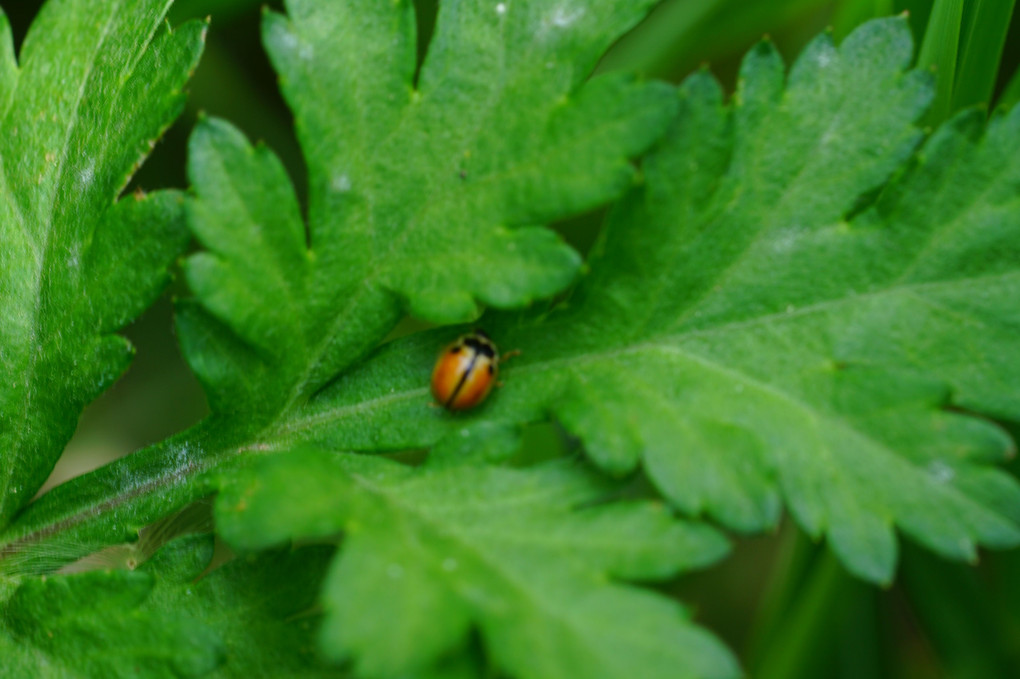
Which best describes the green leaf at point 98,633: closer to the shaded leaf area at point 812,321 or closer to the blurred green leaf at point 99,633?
the blurred green leaf at point 99,633

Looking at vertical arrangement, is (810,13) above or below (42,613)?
above

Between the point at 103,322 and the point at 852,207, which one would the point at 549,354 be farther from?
the point at 103,322

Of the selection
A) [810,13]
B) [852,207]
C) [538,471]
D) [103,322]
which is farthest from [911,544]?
[103,322]

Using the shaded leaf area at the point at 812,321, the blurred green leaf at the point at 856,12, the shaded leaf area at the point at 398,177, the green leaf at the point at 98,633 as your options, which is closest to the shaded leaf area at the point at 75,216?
the shaded leaf area at the point at 398,177

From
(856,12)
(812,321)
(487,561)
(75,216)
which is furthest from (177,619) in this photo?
(856,12)

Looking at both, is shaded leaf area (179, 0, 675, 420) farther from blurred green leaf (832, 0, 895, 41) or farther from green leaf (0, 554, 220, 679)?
blurred green leaf (832, 0, 895, 41)

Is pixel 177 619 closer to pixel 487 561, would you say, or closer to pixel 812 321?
pixel 487 561
